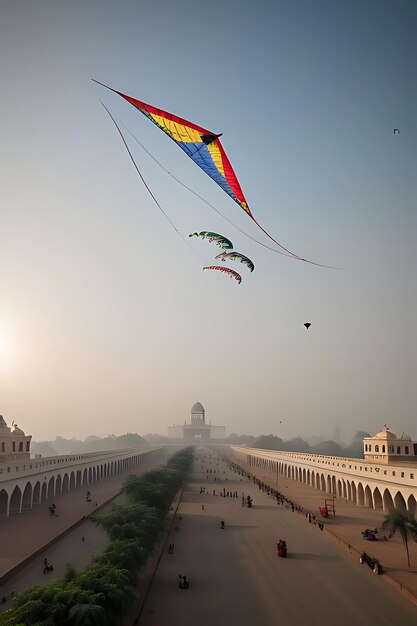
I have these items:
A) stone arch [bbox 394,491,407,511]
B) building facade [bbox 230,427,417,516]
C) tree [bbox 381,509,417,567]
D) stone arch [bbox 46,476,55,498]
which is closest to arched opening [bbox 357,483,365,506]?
building facade [bbox 230,427,417,516]

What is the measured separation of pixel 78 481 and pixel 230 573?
139ft

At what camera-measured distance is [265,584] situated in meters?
22.0

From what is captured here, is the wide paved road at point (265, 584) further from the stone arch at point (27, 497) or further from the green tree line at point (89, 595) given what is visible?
the stone arch at point (27, 497)

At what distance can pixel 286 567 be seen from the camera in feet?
81.6

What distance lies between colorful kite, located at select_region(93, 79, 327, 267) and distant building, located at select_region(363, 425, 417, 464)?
40698mm

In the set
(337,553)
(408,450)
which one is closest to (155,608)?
(337,553)

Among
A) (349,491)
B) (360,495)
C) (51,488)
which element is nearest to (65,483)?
(51,488)

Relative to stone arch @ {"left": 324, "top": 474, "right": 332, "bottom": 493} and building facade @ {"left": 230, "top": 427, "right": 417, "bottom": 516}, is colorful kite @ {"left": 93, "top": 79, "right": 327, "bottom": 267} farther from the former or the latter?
stone arch @ {"left": 324, "top": 474, "right": 332, "bottom": 493}

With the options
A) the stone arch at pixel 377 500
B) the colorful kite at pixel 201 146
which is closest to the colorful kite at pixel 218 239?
the colorful kite at pixel 201 146

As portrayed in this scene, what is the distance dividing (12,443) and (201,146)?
1895 inches

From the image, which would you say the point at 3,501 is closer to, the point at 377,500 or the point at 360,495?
the point at 360,495

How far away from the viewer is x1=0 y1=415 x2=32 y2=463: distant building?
51.9m

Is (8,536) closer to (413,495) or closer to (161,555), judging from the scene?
(161,555)

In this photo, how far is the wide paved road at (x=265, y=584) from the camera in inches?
718
